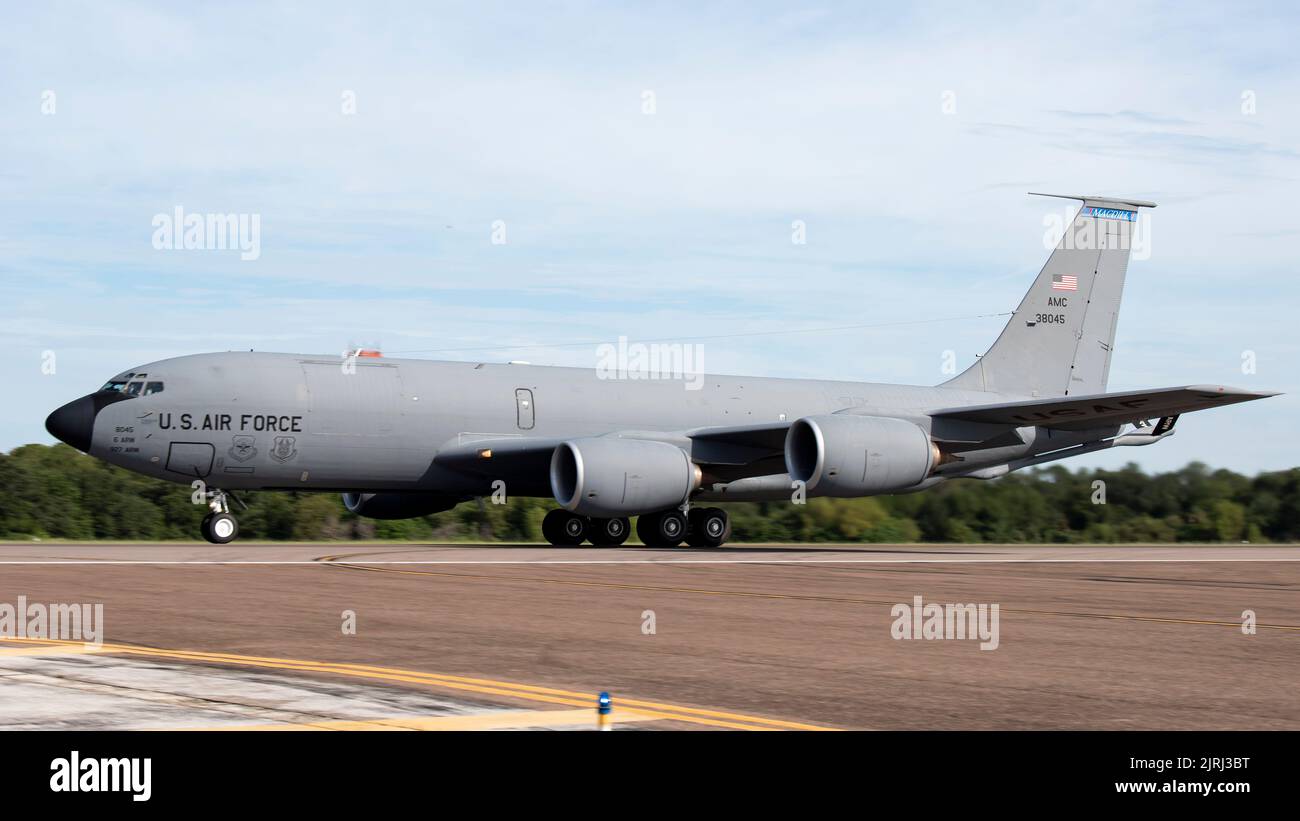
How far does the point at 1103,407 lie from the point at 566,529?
12.3 metres

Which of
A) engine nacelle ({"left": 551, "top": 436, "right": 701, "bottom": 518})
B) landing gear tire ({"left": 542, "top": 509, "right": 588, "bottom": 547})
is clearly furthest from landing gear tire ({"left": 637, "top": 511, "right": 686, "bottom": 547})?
landing gear tire ({"left": 542, "top": 509, "right": 588, "bottom": 547})

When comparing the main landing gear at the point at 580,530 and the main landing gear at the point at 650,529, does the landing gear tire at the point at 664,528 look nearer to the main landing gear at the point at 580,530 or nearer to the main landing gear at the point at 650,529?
the main landing gear at the point at 650,529

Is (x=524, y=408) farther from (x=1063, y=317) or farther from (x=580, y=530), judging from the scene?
(x=1063, y=317)

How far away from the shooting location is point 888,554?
95.9ft

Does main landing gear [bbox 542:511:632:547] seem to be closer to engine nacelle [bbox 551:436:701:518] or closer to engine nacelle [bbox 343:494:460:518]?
engine nacelle [bbox 343:494:460:518]

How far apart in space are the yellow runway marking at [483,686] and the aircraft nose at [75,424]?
17701 mm

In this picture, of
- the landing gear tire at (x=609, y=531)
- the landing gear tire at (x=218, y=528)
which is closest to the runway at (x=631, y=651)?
the landing gear tire at (x=218, y=528)

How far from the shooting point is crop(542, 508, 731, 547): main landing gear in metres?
32.2

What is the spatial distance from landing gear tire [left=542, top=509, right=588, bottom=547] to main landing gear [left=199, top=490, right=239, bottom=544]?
7370mm

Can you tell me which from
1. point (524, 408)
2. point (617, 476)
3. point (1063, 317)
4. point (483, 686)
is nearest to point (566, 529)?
point (524, 408)

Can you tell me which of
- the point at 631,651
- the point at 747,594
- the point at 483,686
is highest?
the point at 483,686

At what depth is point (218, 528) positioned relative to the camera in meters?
28.8
